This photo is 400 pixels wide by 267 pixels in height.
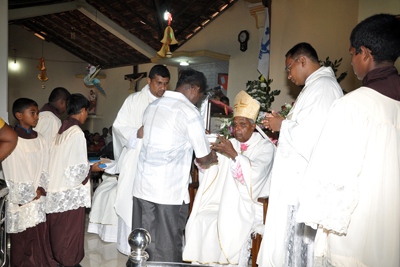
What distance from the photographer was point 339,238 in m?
1.44

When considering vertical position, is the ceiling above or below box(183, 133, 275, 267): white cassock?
Result: above

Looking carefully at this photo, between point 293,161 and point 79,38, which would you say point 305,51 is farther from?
point 79,38

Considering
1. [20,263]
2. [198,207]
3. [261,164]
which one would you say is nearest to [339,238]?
[261,164]

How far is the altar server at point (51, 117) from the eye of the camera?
3.77 meters

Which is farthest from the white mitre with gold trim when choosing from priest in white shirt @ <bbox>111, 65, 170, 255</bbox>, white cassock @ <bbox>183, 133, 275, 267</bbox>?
priest in white shirt @ <bbox>111, 65, 170, 255</bbox>

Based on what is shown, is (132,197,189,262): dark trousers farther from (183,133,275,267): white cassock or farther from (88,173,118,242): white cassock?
(88,173,118,242): white cassock

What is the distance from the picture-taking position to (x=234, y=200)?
2877 millimetres

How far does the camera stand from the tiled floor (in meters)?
3.34

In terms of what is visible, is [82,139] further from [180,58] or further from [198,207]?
[180,58]

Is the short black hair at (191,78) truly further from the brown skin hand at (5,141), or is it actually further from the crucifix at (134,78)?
the crucifix at (134,78)

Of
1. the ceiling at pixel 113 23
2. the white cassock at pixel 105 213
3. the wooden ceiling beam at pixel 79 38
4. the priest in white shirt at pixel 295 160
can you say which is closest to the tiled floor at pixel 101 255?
the white cassock at pixel 105 213

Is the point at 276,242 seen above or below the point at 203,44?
below

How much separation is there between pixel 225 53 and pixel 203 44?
3.44 feet

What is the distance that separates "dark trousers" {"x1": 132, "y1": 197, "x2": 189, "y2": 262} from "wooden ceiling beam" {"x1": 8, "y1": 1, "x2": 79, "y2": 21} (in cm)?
780
